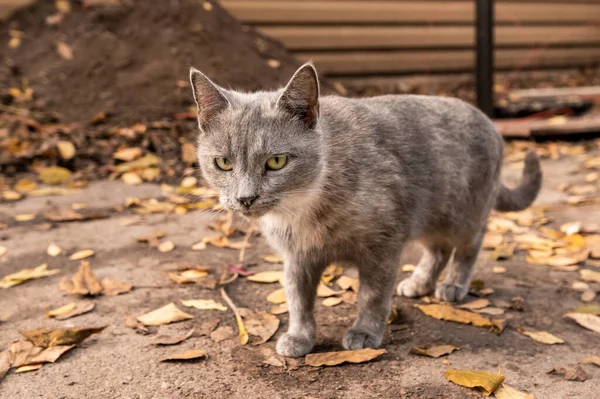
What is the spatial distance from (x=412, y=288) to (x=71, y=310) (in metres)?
1.69

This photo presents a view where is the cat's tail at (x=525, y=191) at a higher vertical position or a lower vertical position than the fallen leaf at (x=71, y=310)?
higher

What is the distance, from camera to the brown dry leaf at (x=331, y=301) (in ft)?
9.79

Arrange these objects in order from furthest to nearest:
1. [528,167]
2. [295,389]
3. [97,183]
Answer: [97,183] → [528,167] → [295,389]

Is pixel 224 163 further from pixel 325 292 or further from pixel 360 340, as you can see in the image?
pixel 325 292

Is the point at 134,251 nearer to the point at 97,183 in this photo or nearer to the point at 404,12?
the point at 97,183

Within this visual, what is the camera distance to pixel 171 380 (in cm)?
221

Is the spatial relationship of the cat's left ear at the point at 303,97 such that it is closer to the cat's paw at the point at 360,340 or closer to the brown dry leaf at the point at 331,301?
the cat's paw at the point at 360,340

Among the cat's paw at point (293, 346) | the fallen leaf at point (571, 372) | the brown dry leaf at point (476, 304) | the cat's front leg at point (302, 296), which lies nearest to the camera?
the fallen leaf at point (571, 372)

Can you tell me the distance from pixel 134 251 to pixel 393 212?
Result: 69.4 inches

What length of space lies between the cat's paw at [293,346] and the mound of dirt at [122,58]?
378 cm

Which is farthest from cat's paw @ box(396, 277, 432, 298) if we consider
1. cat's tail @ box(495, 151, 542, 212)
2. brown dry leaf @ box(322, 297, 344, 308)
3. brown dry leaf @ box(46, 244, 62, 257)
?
brown dry leaf @ box(46, 244, 62, 257)

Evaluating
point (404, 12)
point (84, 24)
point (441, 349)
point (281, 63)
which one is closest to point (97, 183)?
point (84, 24)

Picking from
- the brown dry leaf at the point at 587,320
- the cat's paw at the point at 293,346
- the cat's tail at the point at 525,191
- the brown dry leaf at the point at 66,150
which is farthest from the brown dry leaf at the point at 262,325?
the brown dry leaf at the point at 66,150

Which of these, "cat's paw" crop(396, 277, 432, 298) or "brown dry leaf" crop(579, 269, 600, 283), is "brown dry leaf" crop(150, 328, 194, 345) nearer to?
"cat's paw" crop(396, 277, 432, 298)
